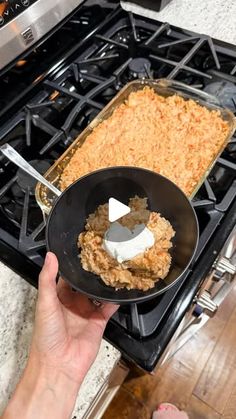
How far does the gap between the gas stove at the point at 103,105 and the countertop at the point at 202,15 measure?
9 centimetres

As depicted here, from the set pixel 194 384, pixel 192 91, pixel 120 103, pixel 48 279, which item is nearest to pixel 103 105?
pixel 120 103

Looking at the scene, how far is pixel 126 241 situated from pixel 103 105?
0.42 m

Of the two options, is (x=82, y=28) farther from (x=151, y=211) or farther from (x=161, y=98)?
(x=151, y=211)

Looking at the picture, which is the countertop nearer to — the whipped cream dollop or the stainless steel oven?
the stainless steel oven

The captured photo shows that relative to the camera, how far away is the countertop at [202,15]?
1033 mm

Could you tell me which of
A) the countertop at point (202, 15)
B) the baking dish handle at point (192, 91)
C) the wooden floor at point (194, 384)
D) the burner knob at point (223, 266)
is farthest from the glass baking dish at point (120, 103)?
the wooden floor at point (194, 384)

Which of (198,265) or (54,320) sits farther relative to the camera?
(198,265)

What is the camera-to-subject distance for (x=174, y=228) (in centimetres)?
63

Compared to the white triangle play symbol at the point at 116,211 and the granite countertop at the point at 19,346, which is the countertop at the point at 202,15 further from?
the granite countertop at the point at 19,346

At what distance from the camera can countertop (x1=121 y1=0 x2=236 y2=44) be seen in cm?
103

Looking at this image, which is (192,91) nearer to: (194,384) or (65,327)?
(65,327)

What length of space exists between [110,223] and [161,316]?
173 mm

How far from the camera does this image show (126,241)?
1.88 ft

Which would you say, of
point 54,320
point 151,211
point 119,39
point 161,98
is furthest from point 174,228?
point 119,39
